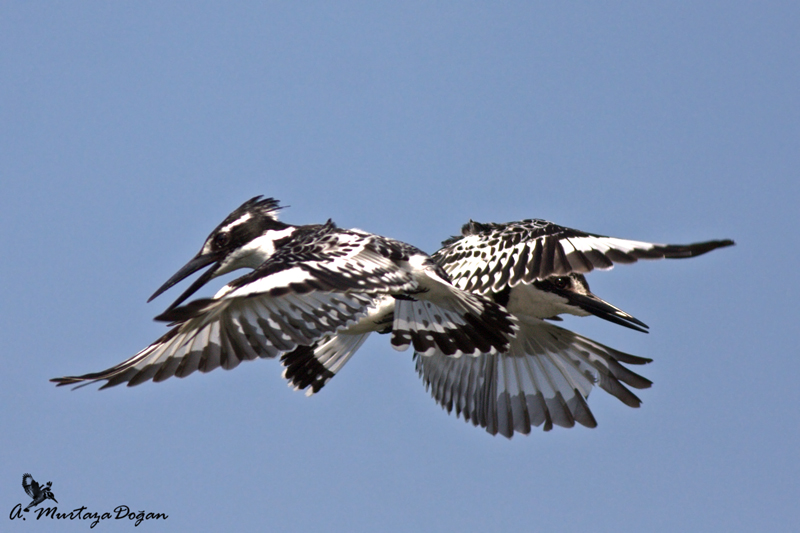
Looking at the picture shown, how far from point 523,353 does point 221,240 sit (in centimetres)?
271

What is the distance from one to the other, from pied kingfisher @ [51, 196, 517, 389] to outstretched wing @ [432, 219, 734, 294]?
53 centimetres

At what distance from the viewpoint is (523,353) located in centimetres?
806

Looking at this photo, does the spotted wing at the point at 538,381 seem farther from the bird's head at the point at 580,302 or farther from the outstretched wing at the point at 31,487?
the outstretched wing at the point at 31,487

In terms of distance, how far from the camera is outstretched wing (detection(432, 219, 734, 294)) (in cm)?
646

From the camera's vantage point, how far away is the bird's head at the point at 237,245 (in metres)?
7.71

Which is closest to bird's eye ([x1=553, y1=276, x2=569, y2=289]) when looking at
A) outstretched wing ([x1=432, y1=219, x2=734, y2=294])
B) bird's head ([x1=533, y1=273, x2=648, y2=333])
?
bird's head ([x1=533, y1=273, x2=648, y2=333])

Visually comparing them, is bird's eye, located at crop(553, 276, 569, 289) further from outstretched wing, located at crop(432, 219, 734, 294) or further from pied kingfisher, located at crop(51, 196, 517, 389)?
pied kingfisher, located at crop(51, 196, 517, 389)

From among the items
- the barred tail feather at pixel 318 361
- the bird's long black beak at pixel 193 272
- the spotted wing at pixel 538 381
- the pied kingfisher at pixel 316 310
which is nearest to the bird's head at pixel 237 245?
the bird's long black beak at pixel 193 272

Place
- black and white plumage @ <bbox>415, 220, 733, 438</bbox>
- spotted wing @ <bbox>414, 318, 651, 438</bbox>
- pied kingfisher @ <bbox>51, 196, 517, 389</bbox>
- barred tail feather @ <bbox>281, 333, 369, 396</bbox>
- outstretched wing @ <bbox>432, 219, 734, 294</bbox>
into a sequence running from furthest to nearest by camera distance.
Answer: barred tail feather @ <bbox>281, 333, 369, 396</bbox> → spotted wing @ <bbox>414, 318, 651, 438</bbox> → black and white plumage @ <bbox>415, 220, 733, 438</bbox> → outstretched wing @ <bbox>432, 219, 734, 294</bbox> → pied kingfisher @ <bbox>51, 196, 517, 389</bbox>

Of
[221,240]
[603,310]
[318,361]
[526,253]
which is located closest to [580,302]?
[603,310]

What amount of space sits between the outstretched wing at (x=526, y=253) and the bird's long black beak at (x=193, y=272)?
1.89 meters

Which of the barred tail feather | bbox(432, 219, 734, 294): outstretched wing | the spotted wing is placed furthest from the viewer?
the barred tail feather

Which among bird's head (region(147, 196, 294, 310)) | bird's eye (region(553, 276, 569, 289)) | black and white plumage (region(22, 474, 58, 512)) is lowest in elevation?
black and white plumage (region(22, 474, 58, 512))

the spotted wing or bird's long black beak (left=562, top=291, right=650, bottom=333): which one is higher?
bird's long black beak (left=562, top=291, right=650, bottom=333)
